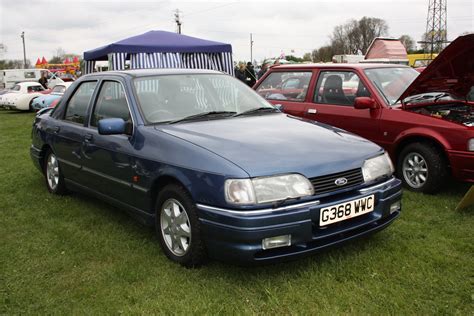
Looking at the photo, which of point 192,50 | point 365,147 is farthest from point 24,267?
point 192,50

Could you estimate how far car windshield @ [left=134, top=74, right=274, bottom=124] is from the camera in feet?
12.5

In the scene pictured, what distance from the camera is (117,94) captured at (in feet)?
13.4

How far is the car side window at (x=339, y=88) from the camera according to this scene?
5828 millimetres

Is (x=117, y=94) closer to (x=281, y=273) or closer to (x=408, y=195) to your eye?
(x=281, y=273)

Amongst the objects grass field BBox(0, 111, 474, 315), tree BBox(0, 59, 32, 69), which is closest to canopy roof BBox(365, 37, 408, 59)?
grass field BBox(0, 111, 474, 315)

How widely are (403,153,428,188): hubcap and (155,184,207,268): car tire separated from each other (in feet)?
9.97

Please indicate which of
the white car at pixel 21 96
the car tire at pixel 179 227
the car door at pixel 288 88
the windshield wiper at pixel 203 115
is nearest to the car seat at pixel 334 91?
the car door at pixel 288 88

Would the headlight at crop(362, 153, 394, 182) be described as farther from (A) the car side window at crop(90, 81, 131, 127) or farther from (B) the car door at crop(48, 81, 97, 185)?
(B) the car door at crop(48, 81, 97, 185)

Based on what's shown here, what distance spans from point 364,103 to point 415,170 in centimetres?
96

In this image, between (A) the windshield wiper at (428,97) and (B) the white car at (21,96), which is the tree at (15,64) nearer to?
(B) the white car at (21,96)

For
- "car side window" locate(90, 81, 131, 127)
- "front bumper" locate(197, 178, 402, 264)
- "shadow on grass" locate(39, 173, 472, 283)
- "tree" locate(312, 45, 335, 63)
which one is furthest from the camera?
"tree" locate(312, 45, 335, 63)

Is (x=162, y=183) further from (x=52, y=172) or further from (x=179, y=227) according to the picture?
(x=52, y=172)

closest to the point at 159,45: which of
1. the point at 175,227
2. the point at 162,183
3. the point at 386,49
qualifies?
the point at 162,183

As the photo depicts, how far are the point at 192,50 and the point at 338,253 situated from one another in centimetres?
921
